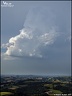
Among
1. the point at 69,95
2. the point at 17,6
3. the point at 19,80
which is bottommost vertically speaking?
the point at 69,95

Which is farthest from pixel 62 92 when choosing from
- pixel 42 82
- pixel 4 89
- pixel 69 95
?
pixel 4 89

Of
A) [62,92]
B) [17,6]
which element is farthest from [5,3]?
[62,92]

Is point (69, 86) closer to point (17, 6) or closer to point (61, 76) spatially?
point (61, 76)

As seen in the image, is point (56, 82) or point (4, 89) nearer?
point (4, 89)

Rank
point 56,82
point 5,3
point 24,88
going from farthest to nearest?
point 56,82 → point 24,88 → point 5,3

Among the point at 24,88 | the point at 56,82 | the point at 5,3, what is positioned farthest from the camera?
the point at 56,82

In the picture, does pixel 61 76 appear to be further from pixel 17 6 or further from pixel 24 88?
pixel 17 6

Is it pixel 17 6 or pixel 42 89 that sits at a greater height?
pixel 17 6
